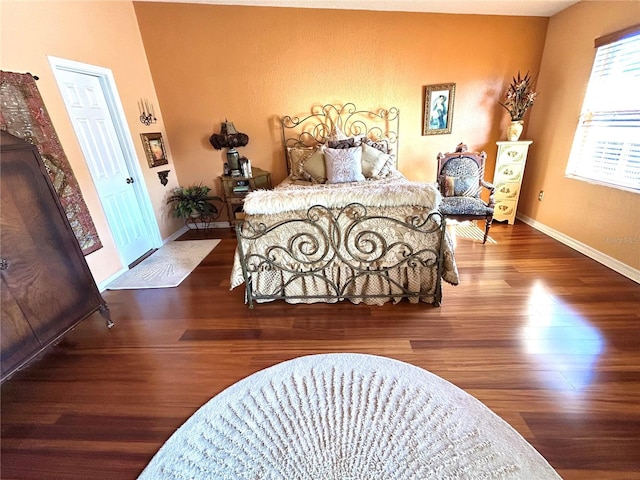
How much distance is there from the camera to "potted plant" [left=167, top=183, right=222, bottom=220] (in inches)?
156

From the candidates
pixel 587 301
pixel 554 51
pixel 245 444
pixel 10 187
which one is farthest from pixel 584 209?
pixel 10 187

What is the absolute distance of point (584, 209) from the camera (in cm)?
301

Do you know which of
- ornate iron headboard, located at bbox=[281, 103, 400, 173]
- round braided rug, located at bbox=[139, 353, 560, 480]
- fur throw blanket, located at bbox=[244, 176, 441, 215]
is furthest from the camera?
ornate iron headboard, located at bbox=[281, 103, 400, 173]

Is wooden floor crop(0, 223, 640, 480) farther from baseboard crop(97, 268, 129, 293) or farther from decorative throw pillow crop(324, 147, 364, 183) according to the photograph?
decorative throw pillow crop(324, 147, 364, 183)

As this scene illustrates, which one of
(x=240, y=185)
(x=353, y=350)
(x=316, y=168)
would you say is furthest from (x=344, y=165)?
(x=353, y=350)

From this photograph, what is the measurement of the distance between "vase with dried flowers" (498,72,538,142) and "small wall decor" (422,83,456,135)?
687 millimetres

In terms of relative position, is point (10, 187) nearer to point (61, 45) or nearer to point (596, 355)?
point (61, 45)

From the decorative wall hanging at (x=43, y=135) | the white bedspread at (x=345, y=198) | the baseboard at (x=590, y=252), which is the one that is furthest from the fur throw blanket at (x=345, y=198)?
the baseboard at (x=590, y=252)

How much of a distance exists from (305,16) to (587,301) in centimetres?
414

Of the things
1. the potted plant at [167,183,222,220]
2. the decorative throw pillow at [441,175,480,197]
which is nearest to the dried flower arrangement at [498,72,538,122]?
the decorative throw pillow at [441,175,480,197]

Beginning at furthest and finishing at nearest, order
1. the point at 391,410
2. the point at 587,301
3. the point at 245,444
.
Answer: the point at 587,301 → the point at 391,410 → the point at 245,444

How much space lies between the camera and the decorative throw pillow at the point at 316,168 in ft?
11.8

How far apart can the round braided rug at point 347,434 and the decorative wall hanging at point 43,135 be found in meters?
2.20

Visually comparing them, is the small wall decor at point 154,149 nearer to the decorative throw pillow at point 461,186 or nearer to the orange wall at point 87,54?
the orange wall at point 87,54
